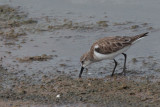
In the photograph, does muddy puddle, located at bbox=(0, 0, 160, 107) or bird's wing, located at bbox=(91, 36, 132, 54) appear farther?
bird's wing, located at bbox=(91, 36, 132, 54)

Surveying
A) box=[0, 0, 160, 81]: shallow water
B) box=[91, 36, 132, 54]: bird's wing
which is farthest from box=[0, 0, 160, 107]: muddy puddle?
box=[91, 36, 132, 54]: bird's wing

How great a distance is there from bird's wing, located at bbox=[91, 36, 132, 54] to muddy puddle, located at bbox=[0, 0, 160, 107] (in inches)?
20.3

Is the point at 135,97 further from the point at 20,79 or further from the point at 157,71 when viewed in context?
the point at 20,79

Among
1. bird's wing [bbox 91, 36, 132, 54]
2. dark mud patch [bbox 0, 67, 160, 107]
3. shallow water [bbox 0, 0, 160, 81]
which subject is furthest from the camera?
shallow water [bbox 0, 0, 160, 81]

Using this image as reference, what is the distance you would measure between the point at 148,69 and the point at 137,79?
2.29ft

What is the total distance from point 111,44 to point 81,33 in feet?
8.99

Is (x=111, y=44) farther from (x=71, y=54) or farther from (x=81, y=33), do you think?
(x=81, y=33)

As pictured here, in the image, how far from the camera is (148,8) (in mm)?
13570

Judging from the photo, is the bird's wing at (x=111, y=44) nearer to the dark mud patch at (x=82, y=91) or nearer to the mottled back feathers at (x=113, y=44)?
the mottled back feathers at (x=113, y=44)

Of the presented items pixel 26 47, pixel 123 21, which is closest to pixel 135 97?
pixel 26 47

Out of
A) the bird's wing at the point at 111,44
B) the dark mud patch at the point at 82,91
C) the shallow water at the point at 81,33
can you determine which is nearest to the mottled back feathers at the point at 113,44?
the bird's wing at the point at 111,44

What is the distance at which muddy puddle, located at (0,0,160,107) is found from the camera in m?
8.47

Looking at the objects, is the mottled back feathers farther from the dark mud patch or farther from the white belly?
the dark mud patch

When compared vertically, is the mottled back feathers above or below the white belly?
above
